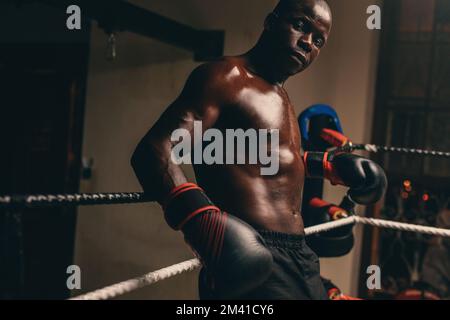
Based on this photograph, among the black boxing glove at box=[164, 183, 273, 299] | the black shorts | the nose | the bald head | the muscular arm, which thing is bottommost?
the black shorts

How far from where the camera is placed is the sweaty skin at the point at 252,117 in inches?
38.4

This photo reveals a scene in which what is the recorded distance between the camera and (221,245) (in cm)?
88

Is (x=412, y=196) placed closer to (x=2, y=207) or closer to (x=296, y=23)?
(x=296, y=23)

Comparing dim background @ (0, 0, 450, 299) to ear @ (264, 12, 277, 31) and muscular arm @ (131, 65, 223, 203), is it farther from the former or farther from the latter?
muscular arm @ (131, 65, 223, 203)

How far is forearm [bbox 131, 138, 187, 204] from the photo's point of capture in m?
0.94

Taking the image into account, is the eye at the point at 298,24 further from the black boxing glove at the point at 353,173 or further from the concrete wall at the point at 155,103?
the concrete wall at the point at 155,103

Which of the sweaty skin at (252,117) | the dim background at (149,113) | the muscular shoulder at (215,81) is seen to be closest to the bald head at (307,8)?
the sweaty skin at (252,117)

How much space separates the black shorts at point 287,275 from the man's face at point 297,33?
37 centimetres

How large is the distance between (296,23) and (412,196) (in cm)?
235

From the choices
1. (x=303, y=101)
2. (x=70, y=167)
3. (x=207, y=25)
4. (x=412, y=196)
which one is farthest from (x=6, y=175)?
(x=412, y=196)

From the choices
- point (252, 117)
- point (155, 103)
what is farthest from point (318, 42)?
point (155, 103)

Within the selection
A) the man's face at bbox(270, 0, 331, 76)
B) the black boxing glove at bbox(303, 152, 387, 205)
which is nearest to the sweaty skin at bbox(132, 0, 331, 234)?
the man's face at bbox(270, 0, 331, 76)

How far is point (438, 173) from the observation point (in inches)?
124

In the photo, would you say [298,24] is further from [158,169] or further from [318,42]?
[158,169]
